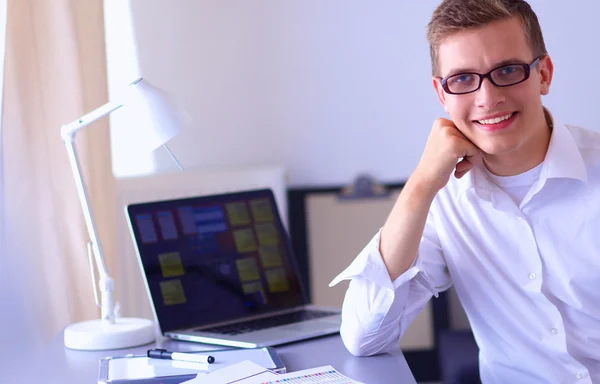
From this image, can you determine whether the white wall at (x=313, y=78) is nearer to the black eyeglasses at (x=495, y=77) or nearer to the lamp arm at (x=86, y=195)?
the lamp arm at (x=86, y=195)

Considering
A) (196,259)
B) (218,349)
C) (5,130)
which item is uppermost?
(5,130)

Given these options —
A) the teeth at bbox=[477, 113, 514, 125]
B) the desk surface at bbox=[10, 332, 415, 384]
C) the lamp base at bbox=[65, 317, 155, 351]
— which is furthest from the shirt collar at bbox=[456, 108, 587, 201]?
the lamp base at bbox=[65, 317, 155, 351]

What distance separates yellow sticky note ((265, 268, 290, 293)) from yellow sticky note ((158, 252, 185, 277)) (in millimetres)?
190

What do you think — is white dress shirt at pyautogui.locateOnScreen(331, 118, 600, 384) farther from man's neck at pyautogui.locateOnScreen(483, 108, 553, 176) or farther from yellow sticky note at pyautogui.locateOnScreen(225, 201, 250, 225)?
yellow sticky note at pyautogui.locateOnScreen(225, 201, 250, 225)

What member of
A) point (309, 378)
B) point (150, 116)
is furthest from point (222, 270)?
point (309, 378)

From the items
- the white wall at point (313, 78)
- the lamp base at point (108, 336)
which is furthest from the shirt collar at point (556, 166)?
the white wall at point (313, 78)

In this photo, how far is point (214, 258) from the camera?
1453 mm

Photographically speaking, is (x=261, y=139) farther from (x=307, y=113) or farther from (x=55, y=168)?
(x=55, y=168)

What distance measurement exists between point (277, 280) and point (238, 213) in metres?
0.16

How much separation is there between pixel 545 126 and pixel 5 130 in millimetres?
1132

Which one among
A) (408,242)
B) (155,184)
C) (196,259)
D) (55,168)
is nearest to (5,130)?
(55,168)

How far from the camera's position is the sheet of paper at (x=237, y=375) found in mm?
1010

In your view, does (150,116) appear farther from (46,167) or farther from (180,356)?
(46,167)

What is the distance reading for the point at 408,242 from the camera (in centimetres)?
125
